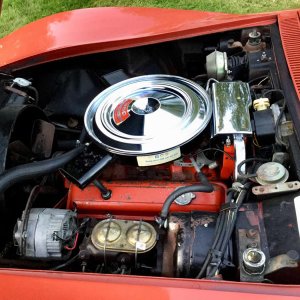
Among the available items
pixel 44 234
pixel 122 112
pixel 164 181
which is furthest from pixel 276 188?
pixel 44 234

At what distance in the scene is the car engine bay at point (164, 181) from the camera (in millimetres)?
1292

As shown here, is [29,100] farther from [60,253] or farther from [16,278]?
[16,278]

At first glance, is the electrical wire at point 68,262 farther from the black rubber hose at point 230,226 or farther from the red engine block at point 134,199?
the black rubber hose at point 230,226

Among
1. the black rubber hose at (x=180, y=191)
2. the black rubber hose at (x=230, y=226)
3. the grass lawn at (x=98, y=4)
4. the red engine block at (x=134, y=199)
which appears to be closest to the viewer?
the black rubber hose at (x=230, y=226)

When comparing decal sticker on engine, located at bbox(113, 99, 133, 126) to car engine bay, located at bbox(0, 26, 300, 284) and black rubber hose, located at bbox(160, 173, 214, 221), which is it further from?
black rubber hose, located at bbox(160, 173, 214, 221)

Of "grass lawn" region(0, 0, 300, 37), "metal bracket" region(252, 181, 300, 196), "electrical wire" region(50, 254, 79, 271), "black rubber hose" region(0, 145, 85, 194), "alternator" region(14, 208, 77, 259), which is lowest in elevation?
"electrical wire" region(50, 254, 79, 271)

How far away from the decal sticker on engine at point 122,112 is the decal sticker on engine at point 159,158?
0.57ft

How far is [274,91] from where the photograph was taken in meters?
1.58

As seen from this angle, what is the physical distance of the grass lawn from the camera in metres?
3.49

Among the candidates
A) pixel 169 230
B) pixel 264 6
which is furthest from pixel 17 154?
pixel 264 6

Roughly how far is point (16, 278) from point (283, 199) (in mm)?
760

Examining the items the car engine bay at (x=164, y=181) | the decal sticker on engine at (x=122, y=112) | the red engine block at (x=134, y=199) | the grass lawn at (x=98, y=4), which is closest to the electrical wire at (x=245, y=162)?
the car engine bay at (x=164, y=181)

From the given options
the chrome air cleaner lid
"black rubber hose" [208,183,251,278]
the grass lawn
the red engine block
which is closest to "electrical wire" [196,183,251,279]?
"black rubber hose" [208,183,251,278]

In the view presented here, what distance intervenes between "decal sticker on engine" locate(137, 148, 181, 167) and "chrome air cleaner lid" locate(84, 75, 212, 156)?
18 mm
